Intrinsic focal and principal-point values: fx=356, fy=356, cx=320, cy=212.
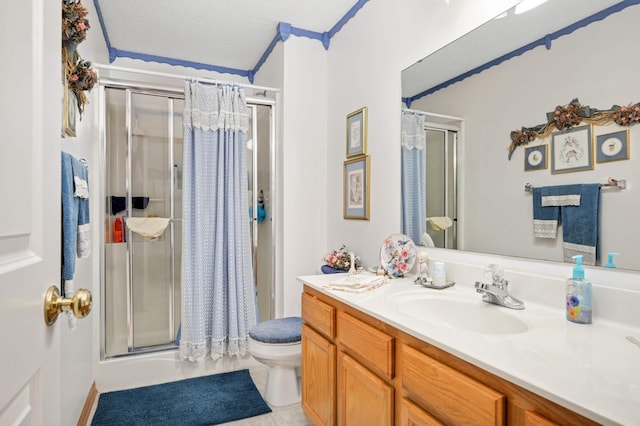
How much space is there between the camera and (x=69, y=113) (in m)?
1.51

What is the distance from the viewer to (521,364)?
820 millimetres

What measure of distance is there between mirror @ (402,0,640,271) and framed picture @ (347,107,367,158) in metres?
0.44

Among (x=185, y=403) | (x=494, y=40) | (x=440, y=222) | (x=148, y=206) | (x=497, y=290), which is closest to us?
(x=497, y=290)

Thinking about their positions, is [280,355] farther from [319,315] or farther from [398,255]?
[398,255]

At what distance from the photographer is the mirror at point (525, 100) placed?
1.10m

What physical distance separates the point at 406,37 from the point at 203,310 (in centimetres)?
216

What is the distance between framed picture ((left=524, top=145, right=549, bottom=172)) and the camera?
1309 mm

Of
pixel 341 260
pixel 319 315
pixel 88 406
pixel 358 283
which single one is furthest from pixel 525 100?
pixel 88 406

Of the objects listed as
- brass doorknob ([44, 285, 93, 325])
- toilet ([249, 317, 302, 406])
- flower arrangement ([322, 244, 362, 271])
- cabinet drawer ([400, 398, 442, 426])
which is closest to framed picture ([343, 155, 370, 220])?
flower arrangement ([322, 244, 362, 271])

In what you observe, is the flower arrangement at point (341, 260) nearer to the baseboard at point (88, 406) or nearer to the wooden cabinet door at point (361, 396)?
the wooden cabinet door at point (361, 396)

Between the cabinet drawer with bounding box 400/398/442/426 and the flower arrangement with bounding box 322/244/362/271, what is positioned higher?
the flower arrangement with bounding box 322/244/362/271

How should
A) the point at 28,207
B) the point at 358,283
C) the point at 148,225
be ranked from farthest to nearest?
the point at 148,225 < the point at 358,283 < the point at 28,207

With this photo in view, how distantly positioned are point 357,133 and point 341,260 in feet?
2.81

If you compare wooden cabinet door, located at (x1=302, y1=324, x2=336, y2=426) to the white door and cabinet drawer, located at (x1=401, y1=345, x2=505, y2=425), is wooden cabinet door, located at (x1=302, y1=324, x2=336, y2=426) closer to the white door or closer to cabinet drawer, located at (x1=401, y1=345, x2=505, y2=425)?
cabinet drawer, located at (x1=401, y1=345, x2=505, y2=425)
